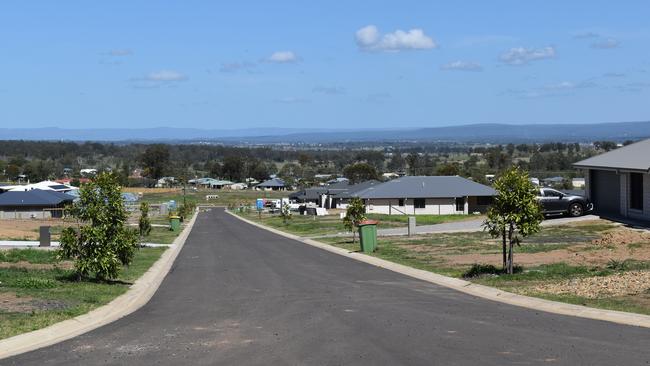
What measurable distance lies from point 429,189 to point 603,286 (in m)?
55.2

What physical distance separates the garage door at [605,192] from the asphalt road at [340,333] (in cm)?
2521

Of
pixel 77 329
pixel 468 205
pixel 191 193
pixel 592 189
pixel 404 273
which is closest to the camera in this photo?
pixel 77 329

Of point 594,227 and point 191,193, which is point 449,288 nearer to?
point 594,227

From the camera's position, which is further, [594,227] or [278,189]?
[278,189]

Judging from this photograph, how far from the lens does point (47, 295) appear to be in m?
15.5

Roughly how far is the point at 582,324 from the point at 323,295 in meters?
5.88

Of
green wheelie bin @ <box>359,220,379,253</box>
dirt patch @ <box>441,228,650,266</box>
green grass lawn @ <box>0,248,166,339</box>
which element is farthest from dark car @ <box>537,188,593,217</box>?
green grass lawn @ <box>0,248,166,339</box>

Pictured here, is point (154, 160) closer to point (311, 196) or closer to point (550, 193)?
point (311, 196)

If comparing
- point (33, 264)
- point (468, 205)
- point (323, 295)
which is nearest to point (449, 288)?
point (323, 295)

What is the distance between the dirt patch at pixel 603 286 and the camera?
15.7 metres

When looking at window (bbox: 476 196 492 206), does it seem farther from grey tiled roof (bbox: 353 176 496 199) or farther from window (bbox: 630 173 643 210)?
window (bbox: 630 173 643 210)

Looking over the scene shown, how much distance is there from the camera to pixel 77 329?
12.2 meters

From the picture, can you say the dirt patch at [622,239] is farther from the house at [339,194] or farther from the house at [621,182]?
the house at [339,194]

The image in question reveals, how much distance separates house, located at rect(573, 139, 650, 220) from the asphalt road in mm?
20974
